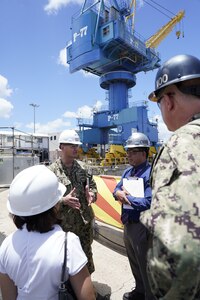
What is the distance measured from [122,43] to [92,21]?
4.79 meters

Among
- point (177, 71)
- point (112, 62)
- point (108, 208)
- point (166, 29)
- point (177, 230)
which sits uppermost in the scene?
point (166, 29)

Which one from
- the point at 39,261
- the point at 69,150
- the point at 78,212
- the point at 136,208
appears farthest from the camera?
the point at 69,150

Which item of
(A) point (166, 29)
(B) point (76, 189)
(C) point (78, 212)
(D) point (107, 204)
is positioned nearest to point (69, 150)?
(B) point (76, 189)

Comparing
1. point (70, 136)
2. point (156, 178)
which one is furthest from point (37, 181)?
point (70, 136)

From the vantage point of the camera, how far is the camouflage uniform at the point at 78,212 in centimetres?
295

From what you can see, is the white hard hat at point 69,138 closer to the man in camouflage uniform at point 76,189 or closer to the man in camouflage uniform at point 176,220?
the man in camouflage uniform at point 76,189

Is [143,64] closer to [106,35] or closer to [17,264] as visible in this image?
[106,35]

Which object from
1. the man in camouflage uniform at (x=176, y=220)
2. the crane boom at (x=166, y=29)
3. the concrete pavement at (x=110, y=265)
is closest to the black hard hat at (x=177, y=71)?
the man in camouflage uniform at (x=176, y=220)

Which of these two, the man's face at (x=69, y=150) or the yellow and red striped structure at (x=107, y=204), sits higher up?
the man's face at (x=69, y=150)

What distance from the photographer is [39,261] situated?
1356 millimetres

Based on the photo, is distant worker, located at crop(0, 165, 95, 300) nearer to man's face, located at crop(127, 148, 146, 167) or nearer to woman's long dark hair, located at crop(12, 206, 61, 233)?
woman's long dark hair, located at crop(12, 206, 61, 233)

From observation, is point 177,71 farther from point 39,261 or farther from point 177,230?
point 39,261

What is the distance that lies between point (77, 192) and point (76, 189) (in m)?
0.04

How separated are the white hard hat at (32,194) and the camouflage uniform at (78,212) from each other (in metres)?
1.44
